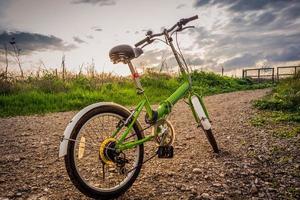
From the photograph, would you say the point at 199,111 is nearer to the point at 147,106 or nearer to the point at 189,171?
the point at 189,171

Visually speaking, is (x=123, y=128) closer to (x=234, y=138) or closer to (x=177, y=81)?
(x=234, y=138)

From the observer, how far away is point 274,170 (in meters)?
4.01

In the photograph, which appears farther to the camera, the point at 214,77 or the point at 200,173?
the point at 214,77

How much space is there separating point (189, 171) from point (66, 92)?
883 centimetres

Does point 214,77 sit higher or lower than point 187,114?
higher

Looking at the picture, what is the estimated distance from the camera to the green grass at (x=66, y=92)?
1016cm

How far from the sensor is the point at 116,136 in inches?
139

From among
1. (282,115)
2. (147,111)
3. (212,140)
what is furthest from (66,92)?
(147,111)

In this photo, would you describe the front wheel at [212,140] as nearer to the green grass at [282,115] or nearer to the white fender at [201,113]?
the white fender at [201,113]

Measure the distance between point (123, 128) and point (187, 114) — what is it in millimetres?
5584

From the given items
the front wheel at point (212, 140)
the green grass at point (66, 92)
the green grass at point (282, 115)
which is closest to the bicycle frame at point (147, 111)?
the front wheel at point (212, 140)

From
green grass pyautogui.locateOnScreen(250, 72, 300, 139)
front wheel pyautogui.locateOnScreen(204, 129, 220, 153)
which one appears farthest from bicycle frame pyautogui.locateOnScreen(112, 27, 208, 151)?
green grass pyautogui.locateOnScreen(250, 72, 300, 139)

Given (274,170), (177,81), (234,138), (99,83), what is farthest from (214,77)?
(274,170)

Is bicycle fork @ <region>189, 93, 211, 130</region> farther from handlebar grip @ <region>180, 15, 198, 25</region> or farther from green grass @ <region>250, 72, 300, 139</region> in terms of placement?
green grass @ <region>250, 72, 300, 139</region>
